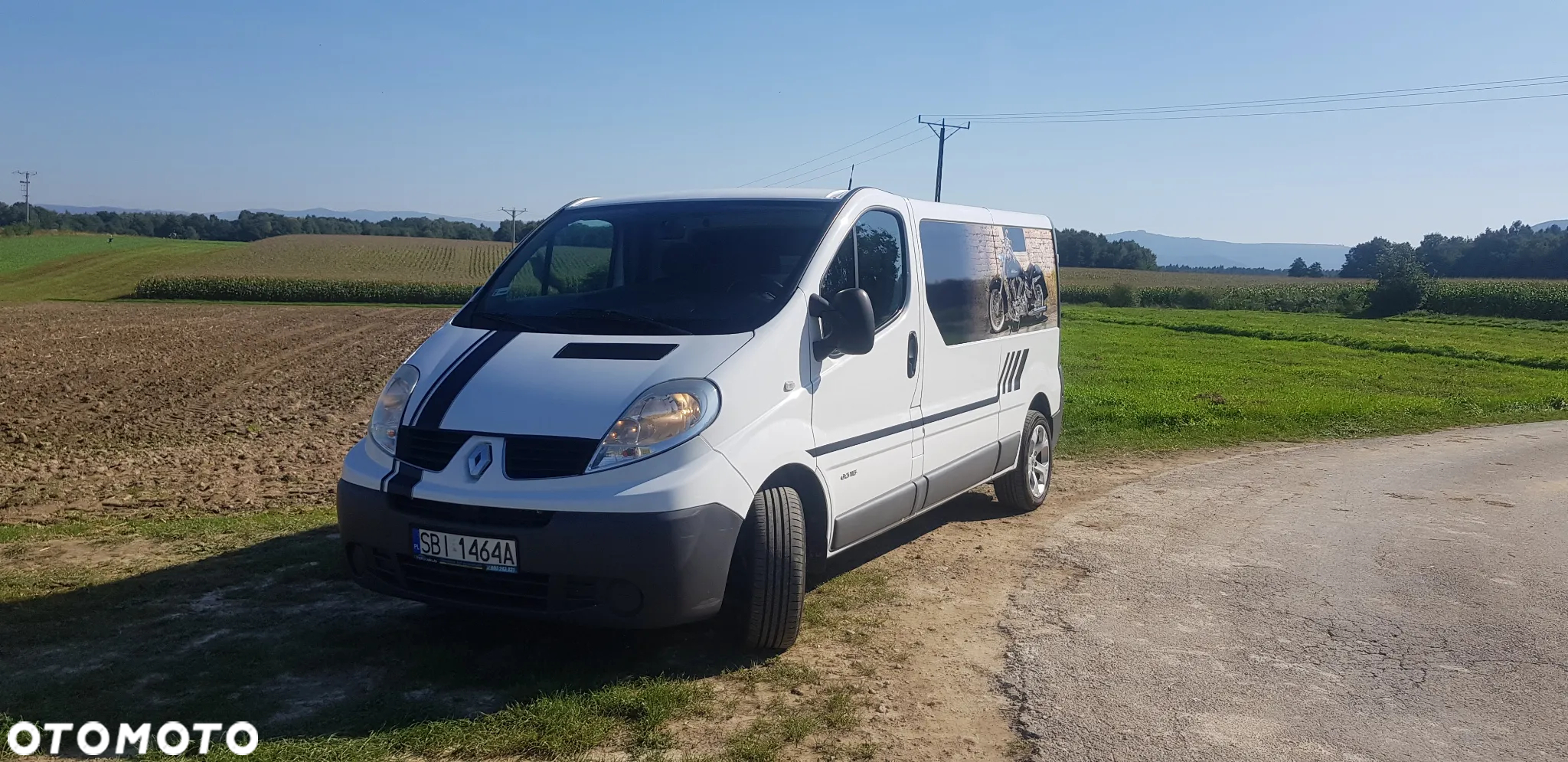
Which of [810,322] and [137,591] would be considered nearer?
[810,322]

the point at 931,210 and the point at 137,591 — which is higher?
the point at 931,210

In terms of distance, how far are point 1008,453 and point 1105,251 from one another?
339ft

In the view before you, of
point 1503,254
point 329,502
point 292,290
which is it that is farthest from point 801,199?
point 1503,254

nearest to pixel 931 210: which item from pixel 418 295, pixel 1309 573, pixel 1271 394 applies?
pixel 1309 573

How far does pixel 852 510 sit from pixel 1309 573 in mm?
3089

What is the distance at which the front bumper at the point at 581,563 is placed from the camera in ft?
13.9

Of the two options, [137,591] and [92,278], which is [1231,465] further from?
[92,278]

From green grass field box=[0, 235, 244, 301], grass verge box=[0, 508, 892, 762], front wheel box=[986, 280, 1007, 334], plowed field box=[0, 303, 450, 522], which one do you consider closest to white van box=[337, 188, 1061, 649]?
grass verge box=[0, 508, 892, 762]

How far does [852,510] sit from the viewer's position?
538 cm

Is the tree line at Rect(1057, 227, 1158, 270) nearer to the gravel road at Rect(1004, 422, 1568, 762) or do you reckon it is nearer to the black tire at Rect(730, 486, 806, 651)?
the gravel road at Rect(1004, 422, 1568, 762)

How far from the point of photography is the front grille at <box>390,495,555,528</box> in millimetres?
4309

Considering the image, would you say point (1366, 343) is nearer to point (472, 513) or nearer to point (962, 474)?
point (962, 474)

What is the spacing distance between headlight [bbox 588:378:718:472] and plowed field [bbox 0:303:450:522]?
4.99 m

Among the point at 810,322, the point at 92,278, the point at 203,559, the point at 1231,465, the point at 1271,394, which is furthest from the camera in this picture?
the point at 92,278
